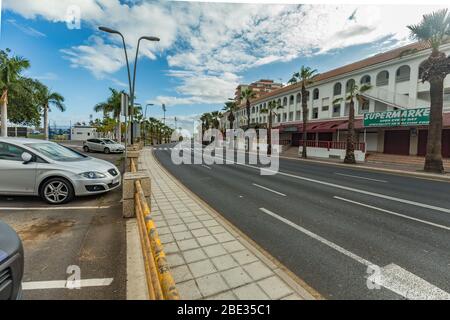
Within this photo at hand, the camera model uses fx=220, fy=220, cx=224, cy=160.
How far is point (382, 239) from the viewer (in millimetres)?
4332

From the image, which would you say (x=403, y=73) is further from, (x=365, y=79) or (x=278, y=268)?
(x=278, y=268)

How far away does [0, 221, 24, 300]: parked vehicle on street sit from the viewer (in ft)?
6.15

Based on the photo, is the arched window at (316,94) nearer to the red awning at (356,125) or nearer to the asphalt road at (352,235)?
the red awning at (356,125)

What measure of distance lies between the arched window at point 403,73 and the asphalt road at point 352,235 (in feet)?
68.9

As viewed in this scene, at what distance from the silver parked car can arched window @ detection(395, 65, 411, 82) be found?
30.2 meters

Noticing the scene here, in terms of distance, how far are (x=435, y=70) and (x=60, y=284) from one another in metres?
21.2

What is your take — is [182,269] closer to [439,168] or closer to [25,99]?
[439,168]

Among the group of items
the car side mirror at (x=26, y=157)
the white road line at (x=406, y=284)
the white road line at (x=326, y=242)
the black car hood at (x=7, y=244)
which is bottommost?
the white road line at (x=406, y=284)

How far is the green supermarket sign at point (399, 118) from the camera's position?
18.5 meters

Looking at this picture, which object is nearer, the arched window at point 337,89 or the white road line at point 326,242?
the white road line at point 326,242

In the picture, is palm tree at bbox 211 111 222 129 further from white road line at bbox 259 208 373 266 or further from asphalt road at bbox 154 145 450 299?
white road line at bbox 259 208 373 266

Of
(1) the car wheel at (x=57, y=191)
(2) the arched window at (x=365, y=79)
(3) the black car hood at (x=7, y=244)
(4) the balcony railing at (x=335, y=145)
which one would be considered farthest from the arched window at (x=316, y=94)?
(3) the black car hood at (x=7, y=244)

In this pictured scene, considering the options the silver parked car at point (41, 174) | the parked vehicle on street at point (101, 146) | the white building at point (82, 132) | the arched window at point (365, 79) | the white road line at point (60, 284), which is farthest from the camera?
the white building at point (82, 132)

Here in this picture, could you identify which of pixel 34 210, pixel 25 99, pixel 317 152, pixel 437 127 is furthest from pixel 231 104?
pixel 34 210
